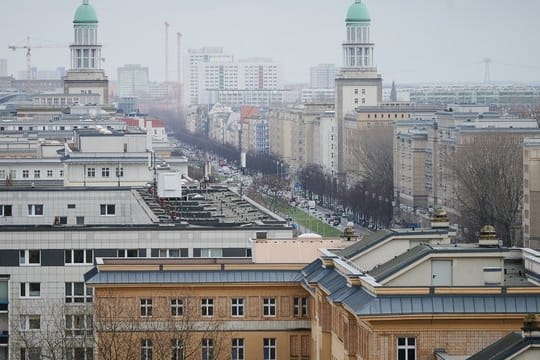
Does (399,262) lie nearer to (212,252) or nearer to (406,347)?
(406,347)

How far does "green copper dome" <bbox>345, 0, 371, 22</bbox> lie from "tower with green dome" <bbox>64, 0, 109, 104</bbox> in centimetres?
1692

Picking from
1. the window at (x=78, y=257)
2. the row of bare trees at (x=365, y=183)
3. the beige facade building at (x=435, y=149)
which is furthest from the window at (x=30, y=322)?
the row of bare trees at (x=365, y=183)

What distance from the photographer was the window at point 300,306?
2897 cm

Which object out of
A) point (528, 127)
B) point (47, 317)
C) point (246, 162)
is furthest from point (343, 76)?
point (47, 317)

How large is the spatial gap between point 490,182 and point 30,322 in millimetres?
47857

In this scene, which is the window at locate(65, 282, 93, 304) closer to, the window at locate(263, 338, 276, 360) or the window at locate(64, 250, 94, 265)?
the window at locate(64, 250, 94, 265)

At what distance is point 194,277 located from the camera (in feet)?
94.4

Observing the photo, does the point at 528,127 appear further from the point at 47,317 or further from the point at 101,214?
the point at 47,317

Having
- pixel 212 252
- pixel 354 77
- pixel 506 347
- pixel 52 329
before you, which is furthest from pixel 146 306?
pixel 354 77

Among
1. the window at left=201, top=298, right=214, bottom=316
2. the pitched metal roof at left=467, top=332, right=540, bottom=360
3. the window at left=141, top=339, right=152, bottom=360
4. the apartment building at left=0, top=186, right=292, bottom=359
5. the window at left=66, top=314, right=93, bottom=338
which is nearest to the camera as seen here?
the pitched metal roof at left=467, top=332, right=540, bottom=360

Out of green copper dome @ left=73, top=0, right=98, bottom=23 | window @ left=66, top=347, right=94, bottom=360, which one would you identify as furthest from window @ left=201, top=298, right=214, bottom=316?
green copper dome @ left=73, top=0, right=98, bottom=23

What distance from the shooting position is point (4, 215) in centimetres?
3900

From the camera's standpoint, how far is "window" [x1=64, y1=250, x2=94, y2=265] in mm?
32781

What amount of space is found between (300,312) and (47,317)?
4.65 meters
